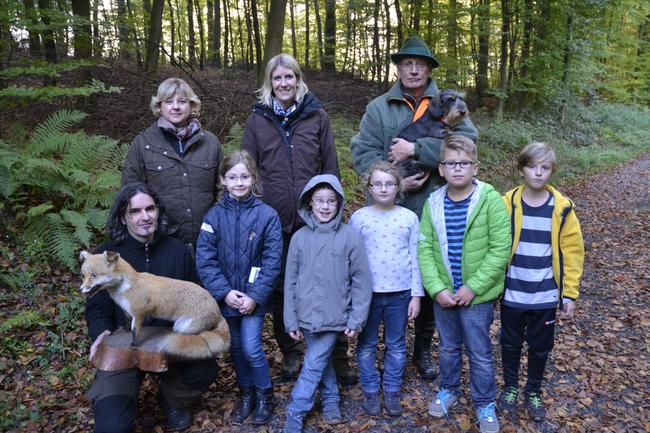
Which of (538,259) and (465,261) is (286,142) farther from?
(538,259)

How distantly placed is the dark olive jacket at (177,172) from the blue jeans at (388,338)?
65.6 inches

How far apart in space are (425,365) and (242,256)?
2.06 meters

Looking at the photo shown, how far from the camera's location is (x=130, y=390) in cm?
313

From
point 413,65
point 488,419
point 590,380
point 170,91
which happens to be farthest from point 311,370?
point 590,380

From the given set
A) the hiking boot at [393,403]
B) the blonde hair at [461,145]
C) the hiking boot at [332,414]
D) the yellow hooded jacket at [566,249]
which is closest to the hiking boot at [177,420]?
the hiking boot at [332,414]

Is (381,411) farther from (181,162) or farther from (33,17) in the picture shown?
(33,17)

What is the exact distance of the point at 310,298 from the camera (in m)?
3.35

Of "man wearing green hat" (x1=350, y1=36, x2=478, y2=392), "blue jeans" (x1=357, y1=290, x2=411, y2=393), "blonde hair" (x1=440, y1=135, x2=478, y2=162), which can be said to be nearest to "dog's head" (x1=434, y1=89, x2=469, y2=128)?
"man wearing green hat" (x1=350, y1=36, x2=478, y2=392)

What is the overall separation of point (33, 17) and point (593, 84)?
1035 inches

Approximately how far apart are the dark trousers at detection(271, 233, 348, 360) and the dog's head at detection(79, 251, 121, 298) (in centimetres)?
133

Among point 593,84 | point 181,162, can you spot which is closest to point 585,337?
point 181,162

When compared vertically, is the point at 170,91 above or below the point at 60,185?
above

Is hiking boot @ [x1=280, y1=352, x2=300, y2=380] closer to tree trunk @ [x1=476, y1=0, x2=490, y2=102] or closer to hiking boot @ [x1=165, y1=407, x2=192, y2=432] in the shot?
hiking boot @ [x1=165, y1=407, x2=192, y2=432]

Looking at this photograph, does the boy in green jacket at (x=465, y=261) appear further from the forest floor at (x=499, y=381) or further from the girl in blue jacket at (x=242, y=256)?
the girl in blue jacket at (x=242, y=256)
